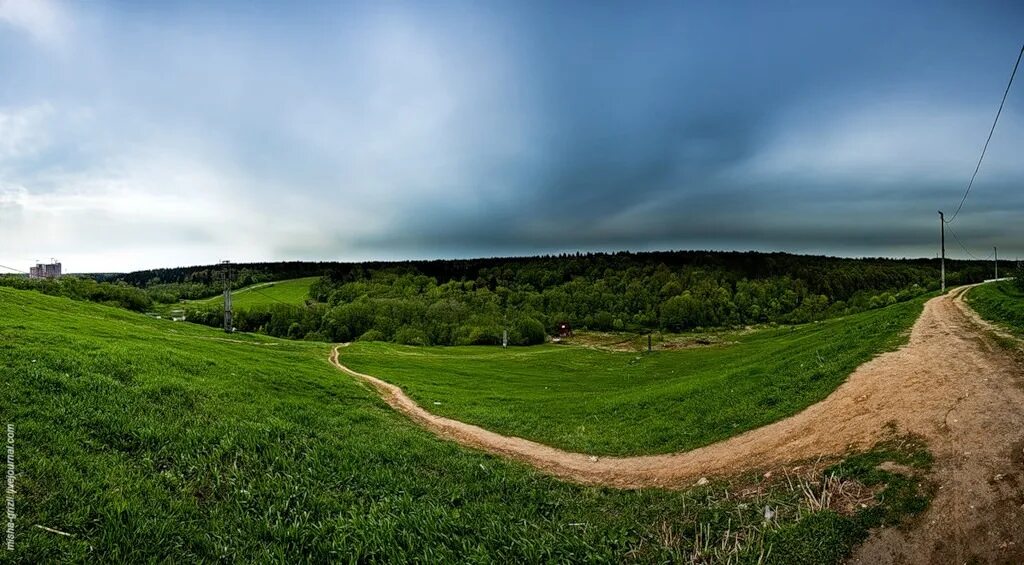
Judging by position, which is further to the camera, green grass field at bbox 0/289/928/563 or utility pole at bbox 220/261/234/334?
utility pole at bbox 220/261/234/334

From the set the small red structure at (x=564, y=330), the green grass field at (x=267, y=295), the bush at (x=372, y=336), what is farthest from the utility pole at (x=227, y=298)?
the small red structure at (x=564, y=330)

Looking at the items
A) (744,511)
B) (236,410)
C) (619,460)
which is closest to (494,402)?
(619,460)

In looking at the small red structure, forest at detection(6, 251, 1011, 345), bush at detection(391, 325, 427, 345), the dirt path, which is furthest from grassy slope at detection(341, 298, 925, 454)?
the small red structure

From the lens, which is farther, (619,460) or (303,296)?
(303,296)

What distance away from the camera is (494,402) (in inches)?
1189

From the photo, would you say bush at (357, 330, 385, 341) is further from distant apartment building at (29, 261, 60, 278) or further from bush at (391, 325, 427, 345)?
distant apartment building at (29, 261, 60, 278)

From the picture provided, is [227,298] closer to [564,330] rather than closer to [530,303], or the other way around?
[564,330]

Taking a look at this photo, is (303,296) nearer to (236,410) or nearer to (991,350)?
(236,410)

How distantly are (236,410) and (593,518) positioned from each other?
38.9 ft

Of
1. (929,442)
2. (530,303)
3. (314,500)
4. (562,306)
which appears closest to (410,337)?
(530,303)

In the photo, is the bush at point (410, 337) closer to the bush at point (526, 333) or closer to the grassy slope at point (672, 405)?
the bush at point (526, 333)

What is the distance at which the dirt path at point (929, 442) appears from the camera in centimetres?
677

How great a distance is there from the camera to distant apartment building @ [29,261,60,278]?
116525 mm

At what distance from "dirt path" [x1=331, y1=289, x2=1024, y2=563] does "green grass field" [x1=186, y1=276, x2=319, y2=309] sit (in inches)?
6060
